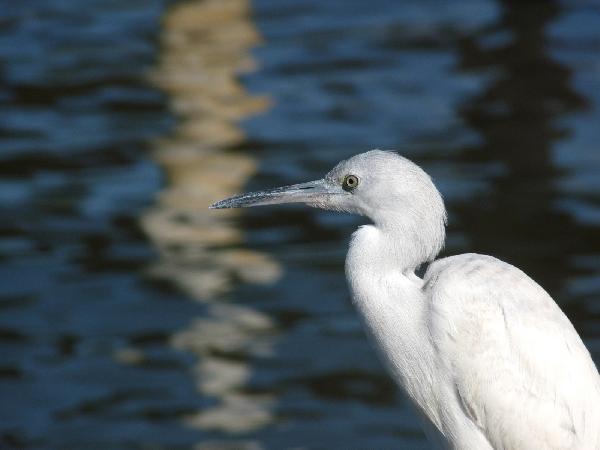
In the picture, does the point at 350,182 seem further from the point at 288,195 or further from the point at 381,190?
the point at 288,195

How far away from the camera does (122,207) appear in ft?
38.3

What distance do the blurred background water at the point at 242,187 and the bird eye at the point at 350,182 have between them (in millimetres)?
3086

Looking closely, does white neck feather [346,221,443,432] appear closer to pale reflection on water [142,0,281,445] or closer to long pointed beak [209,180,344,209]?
long pointed beak [209,180,344,209]

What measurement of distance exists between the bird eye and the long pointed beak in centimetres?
5

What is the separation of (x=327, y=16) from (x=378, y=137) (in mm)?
4421

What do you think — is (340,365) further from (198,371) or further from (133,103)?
(133,103)

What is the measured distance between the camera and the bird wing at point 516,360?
5.65 meters

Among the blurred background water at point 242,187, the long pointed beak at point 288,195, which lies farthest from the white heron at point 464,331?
the blurred background water at point 242,187

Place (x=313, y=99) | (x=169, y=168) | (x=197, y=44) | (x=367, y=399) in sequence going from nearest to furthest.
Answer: (x=367, y=399) < (x=169, y=168) < (x=313, y=99) < (x=197, y=44)

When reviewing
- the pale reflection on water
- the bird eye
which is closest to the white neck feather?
the bird eye

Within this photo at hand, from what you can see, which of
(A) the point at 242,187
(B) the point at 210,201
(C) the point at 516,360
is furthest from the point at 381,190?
(B) the point at 210,201

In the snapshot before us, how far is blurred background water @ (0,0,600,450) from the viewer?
9.26 m

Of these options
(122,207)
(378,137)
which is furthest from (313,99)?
(122,207)

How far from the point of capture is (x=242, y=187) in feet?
39.6
